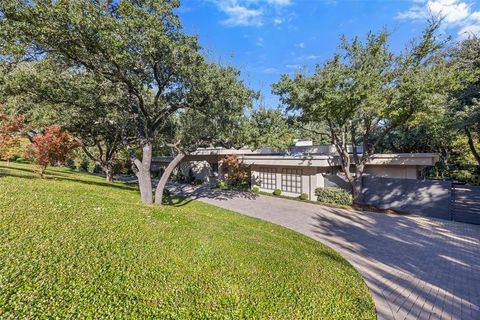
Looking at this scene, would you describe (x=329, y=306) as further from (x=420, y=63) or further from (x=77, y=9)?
(x=420, y=63)

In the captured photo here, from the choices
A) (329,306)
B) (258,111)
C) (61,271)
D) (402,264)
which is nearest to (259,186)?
(258,111)

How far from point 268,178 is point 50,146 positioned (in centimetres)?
1330

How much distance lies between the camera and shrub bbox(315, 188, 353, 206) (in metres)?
12.9

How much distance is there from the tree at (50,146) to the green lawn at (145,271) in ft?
19.3

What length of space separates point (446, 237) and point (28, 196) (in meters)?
13.5

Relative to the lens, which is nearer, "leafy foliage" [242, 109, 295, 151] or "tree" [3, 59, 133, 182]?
"tree" [3, 59, 133, 182]

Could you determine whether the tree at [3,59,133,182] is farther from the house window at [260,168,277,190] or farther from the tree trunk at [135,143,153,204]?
the house window at [260,168,277,190]

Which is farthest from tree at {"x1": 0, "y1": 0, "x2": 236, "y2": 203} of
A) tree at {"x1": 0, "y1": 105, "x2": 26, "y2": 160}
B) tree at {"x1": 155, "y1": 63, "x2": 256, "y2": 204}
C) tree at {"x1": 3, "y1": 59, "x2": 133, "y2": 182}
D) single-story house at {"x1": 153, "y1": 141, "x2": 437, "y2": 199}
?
single-story house at {"x1": 153, "y1": 141, "x2": 437, "y2": 199}

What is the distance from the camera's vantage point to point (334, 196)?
1315 centimetres

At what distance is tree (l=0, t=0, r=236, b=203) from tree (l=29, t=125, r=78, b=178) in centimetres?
408

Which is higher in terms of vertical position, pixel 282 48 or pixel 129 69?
pixel 282 48

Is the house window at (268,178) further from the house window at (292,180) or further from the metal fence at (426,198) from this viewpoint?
the metal fence at (426,198)

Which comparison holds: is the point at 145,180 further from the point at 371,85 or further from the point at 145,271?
the point at 371,85

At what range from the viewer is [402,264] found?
5938 millimetres
